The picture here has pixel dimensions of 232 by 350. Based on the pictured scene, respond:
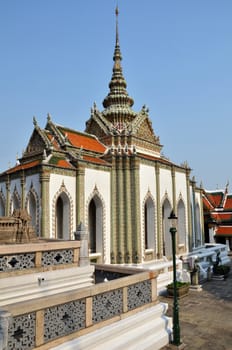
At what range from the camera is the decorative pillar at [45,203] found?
17.0 metres

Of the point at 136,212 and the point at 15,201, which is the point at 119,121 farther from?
the point at 15,201

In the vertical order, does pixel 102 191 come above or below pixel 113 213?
above

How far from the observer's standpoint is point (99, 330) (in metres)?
7.49

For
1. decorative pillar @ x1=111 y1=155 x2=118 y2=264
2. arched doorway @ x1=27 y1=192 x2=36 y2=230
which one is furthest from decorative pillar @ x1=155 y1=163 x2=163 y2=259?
arched doorway @ x1=27 y1=192 x2=36 y2=230

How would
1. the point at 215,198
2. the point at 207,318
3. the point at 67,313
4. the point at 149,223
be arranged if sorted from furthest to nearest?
the point at 215,198, the point at 149,223, the point at 207,318, the point at 67,313

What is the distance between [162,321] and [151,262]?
38.9ft

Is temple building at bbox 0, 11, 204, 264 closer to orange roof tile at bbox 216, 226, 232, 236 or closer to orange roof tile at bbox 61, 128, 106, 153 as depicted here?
orange roof tile at bbox 61, 128, 106, 153

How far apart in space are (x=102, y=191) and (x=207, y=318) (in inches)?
425

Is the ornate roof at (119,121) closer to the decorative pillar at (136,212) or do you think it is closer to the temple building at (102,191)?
the temple building at (102,191)

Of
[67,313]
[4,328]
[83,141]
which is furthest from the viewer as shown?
[83,141]

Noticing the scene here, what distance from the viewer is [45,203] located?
1720 centimetres

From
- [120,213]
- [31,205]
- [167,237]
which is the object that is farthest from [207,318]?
[167,237]

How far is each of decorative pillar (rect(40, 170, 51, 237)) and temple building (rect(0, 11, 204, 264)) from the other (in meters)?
0.06

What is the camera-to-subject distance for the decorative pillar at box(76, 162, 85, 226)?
18594 millimetres
